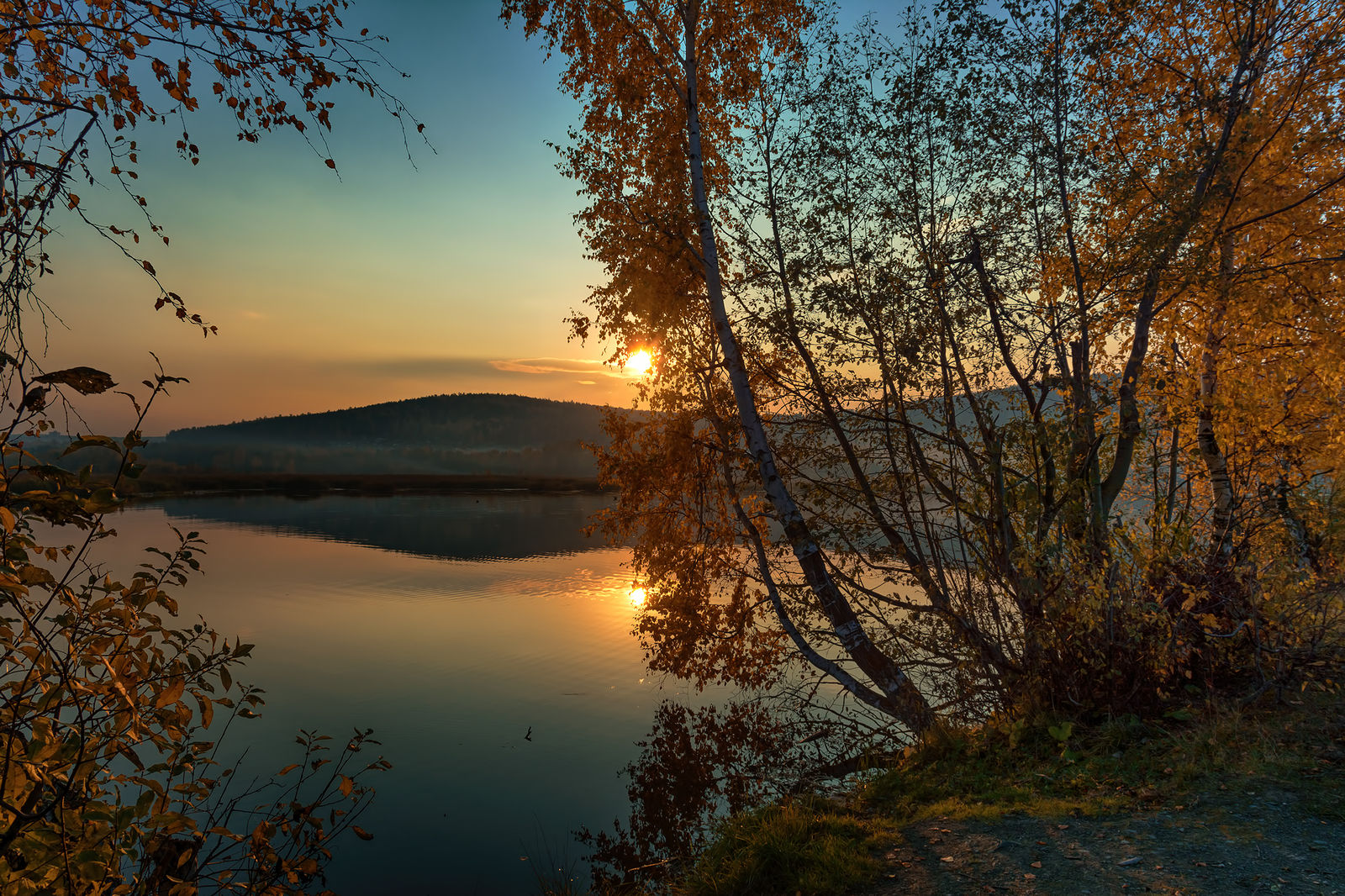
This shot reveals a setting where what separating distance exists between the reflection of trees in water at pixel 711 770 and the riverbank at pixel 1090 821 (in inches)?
81.5

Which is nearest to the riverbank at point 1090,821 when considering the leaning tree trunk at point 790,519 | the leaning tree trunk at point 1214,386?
the leaning tree trunk at point 790,519

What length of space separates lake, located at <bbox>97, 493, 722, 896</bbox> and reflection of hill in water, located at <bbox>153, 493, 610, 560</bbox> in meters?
2.27

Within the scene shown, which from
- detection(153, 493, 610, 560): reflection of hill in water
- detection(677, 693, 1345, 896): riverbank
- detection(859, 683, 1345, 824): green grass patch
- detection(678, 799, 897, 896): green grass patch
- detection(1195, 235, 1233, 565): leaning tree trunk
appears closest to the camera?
detection(677, 693, 1345, 896): riverbank

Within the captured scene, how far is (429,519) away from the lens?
57.4 metres

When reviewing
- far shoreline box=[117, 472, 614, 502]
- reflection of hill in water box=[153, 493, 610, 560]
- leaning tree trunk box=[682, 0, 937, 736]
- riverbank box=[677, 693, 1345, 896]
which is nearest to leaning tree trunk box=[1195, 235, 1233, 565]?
riverbank box=[677, 693, 1345, 896]

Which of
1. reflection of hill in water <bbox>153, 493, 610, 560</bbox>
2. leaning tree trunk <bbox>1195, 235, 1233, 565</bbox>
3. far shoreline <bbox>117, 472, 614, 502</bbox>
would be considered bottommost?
reflection of hill in water <bbox>153, 493, 610, 560</bbox>

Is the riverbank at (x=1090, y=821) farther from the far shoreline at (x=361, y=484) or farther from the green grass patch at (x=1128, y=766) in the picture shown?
the far shoreline at (x=361, y=484)

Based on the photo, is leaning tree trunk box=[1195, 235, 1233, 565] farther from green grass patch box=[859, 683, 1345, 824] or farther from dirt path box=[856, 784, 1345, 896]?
dirt path box=[856, 784, 1345, 896]

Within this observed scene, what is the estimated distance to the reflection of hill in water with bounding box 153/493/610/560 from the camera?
40.8 m

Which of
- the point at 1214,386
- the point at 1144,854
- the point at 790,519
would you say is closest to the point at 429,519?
the point at 790,519

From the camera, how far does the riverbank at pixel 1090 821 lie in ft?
15.8

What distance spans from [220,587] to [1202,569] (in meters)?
30.3

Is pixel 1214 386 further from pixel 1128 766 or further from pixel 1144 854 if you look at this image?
pixel 1144 854

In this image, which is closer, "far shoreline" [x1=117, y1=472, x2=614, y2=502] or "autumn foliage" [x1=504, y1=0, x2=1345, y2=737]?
"autumn foliage" [x1=504, y1=0, x2=1345, y2=737]
